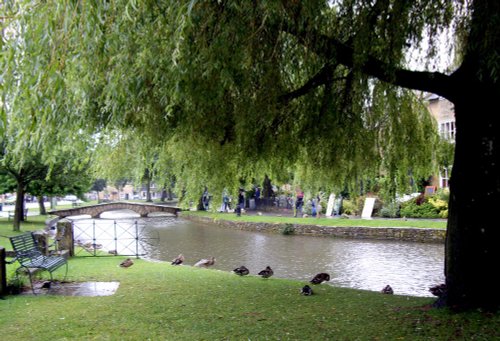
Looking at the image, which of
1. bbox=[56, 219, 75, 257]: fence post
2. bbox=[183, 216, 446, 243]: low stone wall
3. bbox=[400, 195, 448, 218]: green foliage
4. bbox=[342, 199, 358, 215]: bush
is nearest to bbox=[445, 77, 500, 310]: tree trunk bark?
bbox=[56, 219, 75, 257]: fence post

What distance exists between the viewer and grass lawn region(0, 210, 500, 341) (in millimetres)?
5793

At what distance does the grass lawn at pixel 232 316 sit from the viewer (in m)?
5.79

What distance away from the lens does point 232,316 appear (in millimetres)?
6934

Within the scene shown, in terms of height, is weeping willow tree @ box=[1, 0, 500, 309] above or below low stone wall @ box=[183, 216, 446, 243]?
above

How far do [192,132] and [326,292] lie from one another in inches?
173

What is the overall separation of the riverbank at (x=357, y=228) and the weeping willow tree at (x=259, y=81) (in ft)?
39.5

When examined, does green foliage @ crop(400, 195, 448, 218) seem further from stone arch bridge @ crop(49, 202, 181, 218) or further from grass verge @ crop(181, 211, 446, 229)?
stone arch bridge @ crop(49, 202, 181, 218)

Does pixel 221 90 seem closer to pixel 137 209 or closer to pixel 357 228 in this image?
pixel 357 228

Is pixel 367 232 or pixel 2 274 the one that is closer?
pixel 2 274

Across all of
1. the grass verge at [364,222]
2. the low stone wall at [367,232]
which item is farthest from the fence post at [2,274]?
the low stone wall at [367,232]

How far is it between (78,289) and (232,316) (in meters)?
3.90

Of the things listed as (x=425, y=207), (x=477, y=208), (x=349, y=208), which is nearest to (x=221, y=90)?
(x=477, y=208)

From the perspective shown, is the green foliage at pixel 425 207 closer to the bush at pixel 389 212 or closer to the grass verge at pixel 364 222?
the bush at pixel 389 212

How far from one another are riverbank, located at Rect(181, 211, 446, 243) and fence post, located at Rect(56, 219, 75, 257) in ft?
22.7
